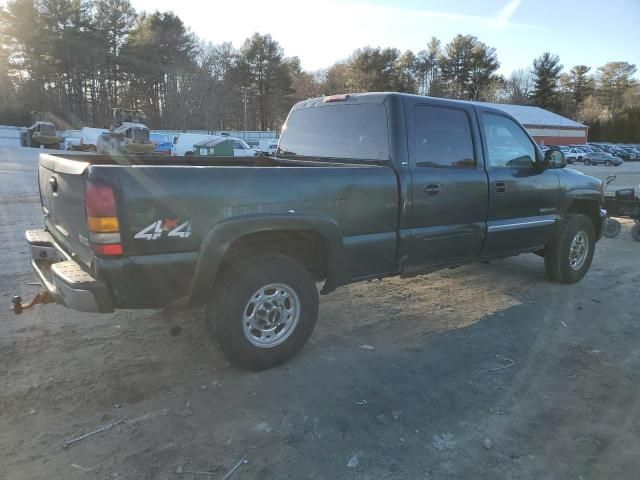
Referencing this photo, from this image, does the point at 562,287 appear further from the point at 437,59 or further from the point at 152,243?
the point at 437,59

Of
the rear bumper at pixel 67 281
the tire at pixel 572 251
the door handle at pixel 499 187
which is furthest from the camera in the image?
the tire at pixel 572 251

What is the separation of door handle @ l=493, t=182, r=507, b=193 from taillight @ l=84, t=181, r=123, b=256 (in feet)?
11.6

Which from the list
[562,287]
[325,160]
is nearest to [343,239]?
[325,160]

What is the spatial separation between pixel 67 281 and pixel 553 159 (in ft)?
15.9

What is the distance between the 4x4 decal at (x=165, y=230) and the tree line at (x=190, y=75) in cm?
6377

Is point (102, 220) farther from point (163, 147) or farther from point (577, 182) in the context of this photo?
point (163, 147)

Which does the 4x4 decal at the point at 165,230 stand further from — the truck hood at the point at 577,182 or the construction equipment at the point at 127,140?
the construction equipment at the point at 127,140

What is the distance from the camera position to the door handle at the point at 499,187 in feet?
15.9

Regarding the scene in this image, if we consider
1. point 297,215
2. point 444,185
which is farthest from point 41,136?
point 297,215

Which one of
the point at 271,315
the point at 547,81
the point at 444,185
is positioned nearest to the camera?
the point at 271,315

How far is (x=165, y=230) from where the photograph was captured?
3043 millimetres

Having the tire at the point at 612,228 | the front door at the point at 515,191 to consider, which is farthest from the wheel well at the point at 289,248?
the tire at the point at 612,228

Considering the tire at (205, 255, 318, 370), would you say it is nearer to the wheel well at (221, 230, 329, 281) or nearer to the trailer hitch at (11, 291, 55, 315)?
the wheel well at (221, 230, 329, 281)

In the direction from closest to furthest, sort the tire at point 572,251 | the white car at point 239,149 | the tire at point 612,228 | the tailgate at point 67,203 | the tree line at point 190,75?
the tailgate at point 67,203
the tire at point 572,251
the tire at point 612,228
the white car at point 239,149
the tree line at point 190,75
